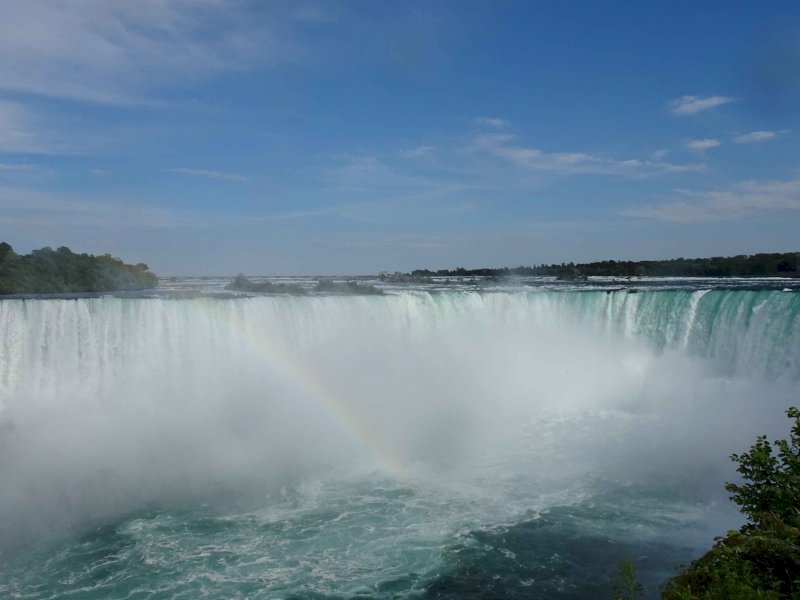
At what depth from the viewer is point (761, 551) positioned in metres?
4.17

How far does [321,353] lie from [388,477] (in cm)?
647

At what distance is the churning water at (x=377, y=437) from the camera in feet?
29.6

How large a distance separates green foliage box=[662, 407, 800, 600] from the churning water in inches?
153

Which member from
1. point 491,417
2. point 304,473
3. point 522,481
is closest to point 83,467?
point 304,473

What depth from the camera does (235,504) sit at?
11.4m

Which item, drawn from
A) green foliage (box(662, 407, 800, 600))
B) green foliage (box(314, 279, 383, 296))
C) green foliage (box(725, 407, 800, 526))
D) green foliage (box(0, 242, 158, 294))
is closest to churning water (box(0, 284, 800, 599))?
green foliage (box(314, 279, 383, 296))

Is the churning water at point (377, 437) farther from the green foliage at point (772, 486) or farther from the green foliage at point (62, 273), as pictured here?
the green foliage at point (62, 273)

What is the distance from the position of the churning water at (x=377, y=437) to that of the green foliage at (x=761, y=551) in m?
3.88

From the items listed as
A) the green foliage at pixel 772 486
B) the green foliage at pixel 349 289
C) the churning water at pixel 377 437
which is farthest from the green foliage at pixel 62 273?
the green foliage at pixel 772 486

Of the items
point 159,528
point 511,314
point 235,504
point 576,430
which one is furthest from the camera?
point 511,314

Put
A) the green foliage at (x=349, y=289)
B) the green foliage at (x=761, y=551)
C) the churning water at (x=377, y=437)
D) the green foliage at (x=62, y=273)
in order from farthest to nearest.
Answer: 1. the green foliage at (x=349, y=289)
2. the green foliage at (x=62, y=273)
3. the churning water at (x=377, y=437)
4. the green foliage at (x=761, y=551)

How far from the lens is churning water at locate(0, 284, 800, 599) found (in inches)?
356

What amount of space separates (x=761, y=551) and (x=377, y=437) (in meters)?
12.2

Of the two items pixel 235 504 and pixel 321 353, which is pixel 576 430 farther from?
pixel 235 504
